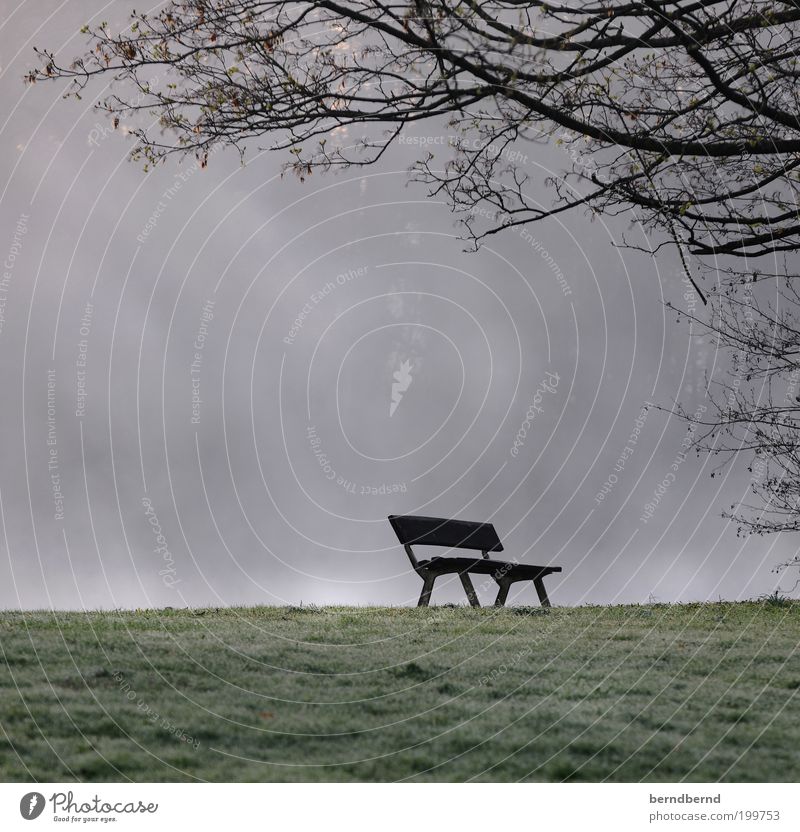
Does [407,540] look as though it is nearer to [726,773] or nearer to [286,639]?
[286,639]

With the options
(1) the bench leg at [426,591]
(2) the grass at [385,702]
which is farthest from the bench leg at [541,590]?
(2) the grass at [385,702]

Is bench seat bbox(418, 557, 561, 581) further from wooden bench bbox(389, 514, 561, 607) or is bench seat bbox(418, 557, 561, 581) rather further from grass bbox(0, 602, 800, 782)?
grass bbox(0, 602, 800, 782)

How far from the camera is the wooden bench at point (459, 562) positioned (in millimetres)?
13883

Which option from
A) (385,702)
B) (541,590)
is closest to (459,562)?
(541,590)

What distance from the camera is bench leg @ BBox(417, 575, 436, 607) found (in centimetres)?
1376

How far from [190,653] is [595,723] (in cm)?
345

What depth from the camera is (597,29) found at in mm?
7914

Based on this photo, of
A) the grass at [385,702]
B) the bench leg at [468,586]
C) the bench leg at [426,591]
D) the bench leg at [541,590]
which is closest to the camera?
the grass at [385,702]

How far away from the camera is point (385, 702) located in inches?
269
